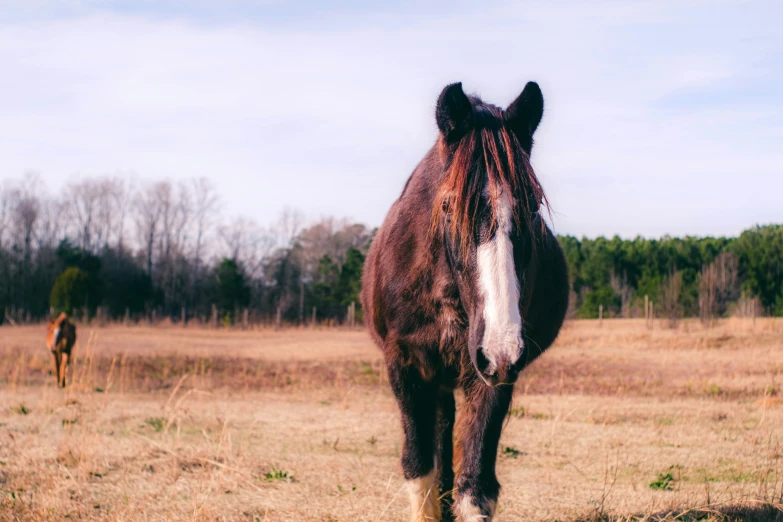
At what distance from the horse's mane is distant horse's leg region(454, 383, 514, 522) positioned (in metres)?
1.01

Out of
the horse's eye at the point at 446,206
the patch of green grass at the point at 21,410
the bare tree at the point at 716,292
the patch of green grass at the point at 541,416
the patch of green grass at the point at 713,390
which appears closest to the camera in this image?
the horse's eye at the point at 446,206

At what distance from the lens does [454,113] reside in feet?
10.6

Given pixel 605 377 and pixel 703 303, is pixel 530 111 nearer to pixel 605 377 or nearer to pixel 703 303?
pixel 605 377

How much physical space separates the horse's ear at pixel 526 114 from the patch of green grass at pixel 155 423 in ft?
22.5

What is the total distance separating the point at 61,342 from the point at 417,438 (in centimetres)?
1265

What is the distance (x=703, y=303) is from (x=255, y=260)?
44.9 meters

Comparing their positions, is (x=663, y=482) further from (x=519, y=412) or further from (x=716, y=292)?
(x=716, y=292)

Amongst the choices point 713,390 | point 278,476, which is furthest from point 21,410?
point 713,390

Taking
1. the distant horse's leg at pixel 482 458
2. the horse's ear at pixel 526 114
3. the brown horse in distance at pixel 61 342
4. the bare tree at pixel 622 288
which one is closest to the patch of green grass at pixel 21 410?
the brown horse in distance at pixel 61 342

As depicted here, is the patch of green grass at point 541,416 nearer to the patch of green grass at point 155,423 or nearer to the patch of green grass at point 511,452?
the patch of green grass at point 511,452

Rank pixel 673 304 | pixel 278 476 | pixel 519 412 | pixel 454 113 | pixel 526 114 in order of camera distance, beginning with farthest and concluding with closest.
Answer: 1. pixel 673 304
2. pixel 519 412
3. pixel 278 476
4. pixel 526 114
5. pixel 454 113

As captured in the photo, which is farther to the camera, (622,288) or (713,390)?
(622,288)

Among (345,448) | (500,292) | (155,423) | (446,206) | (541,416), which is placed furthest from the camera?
(541,416)

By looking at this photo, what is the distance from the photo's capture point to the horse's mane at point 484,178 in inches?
115
